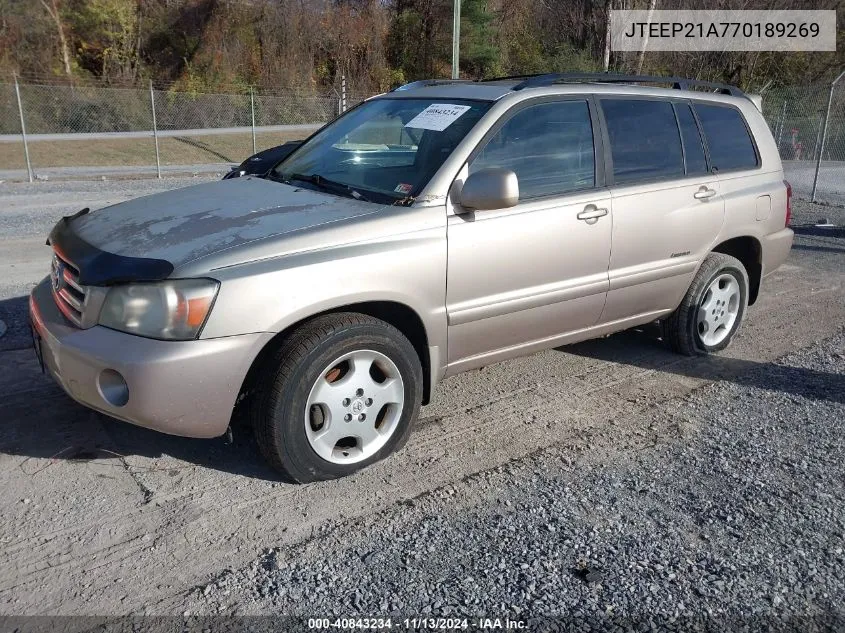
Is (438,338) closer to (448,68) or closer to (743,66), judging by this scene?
(743,66)

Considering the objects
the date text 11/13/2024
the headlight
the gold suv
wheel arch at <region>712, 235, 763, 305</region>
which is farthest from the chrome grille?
wheel arch at <region>712, 235, 763, 305</region>

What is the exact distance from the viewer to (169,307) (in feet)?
10.1

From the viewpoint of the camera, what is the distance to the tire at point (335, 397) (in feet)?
10.9

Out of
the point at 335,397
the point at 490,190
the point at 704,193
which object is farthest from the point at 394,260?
the point at 704,193

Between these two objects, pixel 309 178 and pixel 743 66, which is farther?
pixel 743 66

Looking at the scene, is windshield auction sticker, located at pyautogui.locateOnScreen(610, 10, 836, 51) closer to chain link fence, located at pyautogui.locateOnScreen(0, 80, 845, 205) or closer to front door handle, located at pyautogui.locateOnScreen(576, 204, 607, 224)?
chain link fence, located at pyautogui.locateOnScreen(0, 80, 845, 205)

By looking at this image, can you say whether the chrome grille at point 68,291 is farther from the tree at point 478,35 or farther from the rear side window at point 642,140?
the tree at point 478,35

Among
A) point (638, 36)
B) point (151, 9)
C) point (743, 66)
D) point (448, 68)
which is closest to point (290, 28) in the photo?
point (151, 9)

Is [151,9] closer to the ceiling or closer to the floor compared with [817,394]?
closer to the ceiling

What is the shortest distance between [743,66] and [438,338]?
108 ft

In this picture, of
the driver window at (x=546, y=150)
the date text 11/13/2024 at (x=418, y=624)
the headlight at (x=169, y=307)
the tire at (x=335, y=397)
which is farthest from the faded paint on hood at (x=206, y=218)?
the date text 11/13/2024 at (x=418, y=624)

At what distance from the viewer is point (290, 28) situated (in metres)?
34.4

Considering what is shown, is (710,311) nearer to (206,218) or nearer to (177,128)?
(206,218)

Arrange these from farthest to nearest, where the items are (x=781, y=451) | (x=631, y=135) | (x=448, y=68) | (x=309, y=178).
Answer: (x=448, y=68) < (x=631, y=135) < (x=309, y=178) < (x=781, y=451)
